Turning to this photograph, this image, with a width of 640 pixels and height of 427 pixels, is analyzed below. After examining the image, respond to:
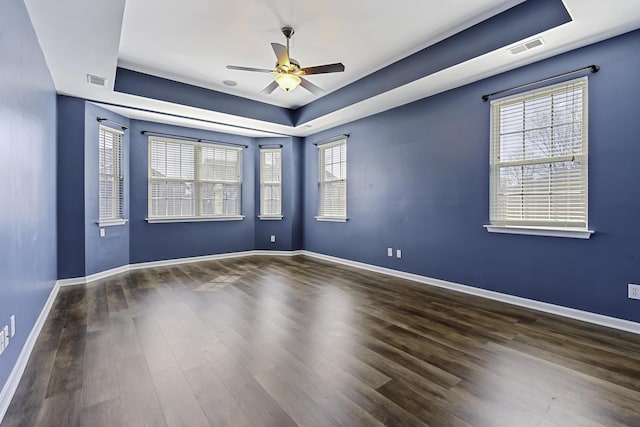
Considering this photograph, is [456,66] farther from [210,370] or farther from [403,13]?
[210,370]

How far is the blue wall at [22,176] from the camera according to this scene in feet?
6.14

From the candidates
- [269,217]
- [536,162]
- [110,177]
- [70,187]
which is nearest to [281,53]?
[536,162]

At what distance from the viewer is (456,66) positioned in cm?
345

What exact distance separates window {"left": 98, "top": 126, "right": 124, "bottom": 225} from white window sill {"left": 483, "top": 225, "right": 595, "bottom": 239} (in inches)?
217

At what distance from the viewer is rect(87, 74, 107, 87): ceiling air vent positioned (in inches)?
145

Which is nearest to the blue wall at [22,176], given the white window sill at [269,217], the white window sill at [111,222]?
the white window sill at [111,222]

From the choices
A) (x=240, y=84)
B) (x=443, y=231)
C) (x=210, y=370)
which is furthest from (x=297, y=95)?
(x=210, y=370)

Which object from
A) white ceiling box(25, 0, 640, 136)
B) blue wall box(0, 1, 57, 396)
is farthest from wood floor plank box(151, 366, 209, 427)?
white ceiling box(25, 0, 640, 136)

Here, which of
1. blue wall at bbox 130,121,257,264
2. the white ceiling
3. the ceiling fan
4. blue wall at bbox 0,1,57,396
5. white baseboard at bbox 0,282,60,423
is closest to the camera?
white baseboard at bbox 0,282,60,423

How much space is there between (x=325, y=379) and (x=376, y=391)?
13.3 inches

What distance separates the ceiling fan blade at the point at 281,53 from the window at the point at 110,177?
3.35 m

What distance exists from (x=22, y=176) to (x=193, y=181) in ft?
12.3

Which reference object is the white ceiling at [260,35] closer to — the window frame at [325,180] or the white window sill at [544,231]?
the window frame at [325,180]

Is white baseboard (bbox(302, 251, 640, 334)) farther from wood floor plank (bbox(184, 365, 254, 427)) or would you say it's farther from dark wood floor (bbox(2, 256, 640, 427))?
wood floor plank (bbox(184, 365, 254, 427))
